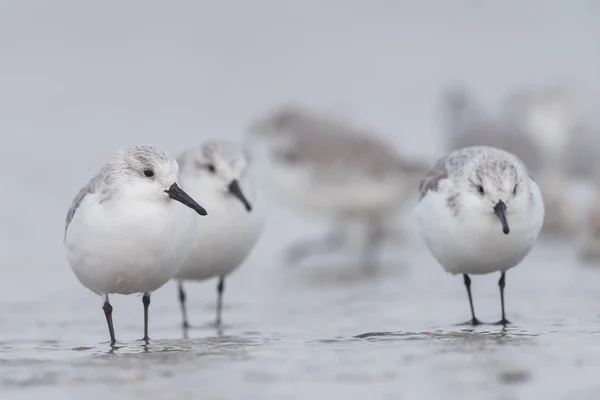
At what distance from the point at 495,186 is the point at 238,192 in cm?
207

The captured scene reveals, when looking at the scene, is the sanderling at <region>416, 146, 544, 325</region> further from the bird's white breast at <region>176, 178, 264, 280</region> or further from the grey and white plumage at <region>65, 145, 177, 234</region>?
the grey and white plumage at <region>65, 145, 177, 234</region>

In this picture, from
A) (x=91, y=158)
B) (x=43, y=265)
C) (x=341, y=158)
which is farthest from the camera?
(x=91, y=158)

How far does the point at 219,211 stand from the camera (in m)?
8.93

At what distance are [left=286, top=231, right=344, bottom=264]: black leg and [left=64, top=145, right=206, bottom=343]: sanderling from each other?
18.2ft

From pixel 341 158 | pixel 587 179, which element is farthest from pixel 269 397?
pixel 587 179

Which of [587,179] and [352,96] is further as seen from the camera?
[352,96]

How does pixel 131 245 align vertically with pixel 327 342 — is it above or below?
above

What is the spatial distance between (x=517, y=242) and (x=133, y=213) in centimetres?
235

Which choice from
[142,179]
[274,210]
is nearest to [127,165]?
[142,179]

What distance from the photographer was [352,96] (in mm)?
21094

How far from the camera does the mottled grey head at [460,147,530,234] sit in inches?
300

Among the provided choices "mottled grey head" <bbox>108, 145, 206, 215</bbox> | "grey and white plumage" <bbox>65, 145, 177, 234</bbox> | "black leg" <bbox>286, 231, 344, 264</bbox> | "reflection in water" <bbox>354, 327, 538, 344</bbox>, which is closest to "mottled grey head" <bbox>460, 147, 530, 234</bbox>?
"reflection in water" <bbox>354, 327, 538, 344</bbox>

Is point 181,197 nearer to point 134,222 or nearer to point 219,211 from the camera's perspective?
point 134,222

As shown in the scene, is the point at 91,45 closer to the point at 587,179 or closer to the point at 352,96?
the point at 352,96
